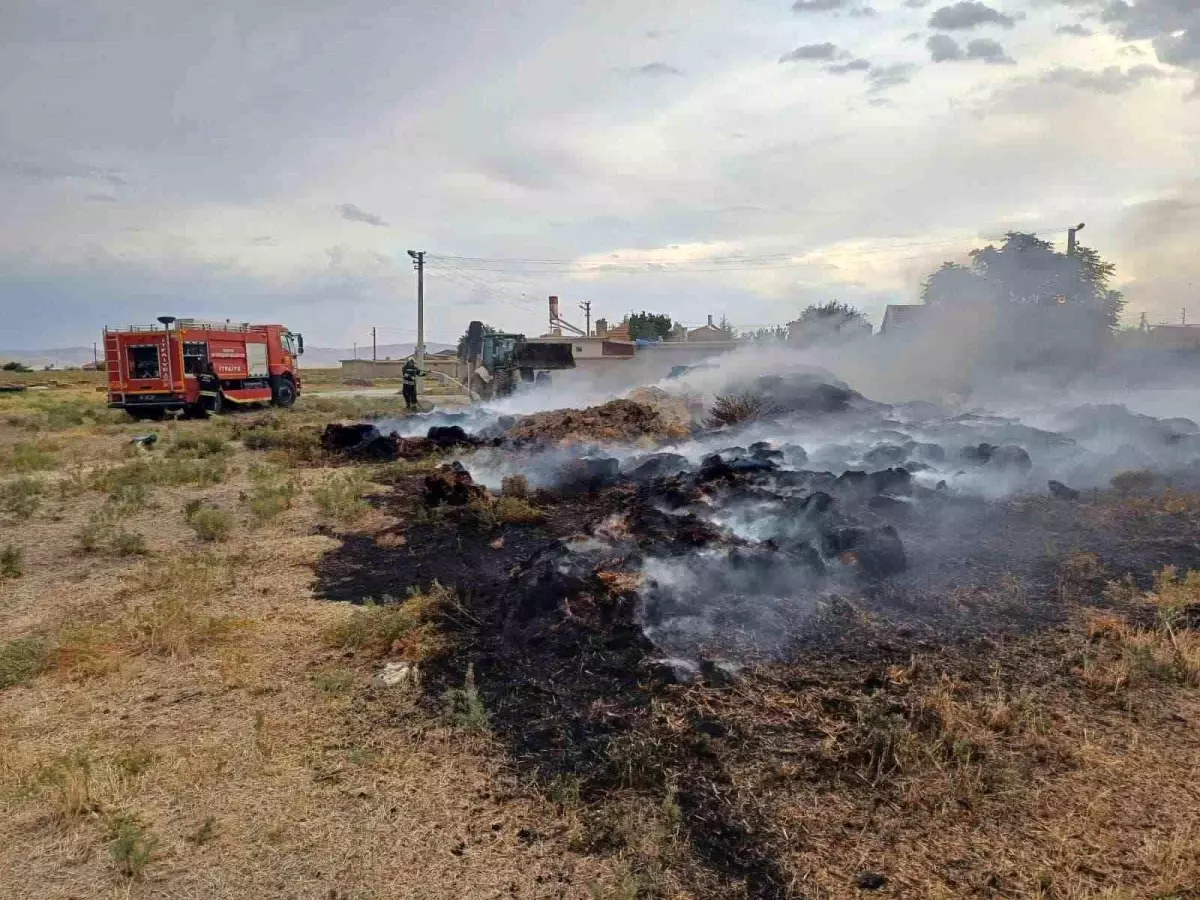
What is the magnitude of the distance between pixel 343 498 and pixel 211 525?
213cm

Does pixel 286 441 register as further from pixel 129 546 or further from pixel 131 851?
pixel 131 851

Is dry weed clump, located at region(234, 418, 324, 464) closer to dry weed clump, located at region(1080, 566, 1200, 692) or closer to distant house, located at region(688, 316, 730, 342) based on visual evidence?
dry weed clump, located at region(1080, 566, 1200, 692)

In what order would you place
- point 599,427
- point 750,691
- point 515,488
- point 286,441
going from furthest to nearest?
point 286,441
point 599,427
point 515,488
point 750,691

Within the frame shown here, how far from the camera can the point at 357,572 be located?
25.0 feet

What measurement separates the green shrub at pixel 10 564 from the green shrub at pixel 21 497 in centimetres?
242

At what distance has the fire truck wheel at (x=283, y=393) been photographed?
2809 cm

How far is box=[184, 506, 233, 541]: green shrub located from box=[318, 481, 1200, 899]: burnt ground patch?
2151 mm

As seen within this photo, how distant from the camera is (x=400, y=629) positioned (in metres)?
5.66

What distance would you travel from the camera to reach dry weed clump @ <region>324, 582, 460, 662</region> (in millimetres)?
5418

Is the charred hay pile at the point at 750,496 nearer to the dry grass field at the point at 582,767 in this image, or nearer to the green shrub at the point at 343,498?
the dry grass field at the point at 582,767

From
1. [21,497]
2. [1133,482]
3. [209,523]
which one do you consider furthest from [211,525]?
[1133,482]

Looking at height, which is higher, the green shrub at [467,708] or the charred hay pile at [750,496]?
the charred hay pile at [750,496]

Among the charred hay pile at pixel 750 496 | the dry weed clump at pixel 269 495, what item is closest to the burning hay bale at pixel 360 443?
the charred hay pile at pixel 750 496

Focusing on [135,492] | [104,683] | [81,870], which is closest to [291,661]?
[104,683]
